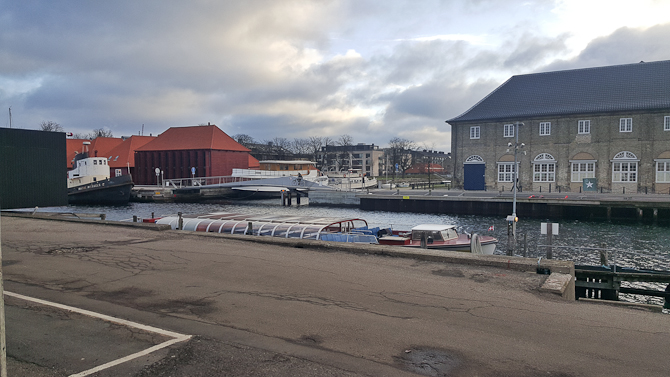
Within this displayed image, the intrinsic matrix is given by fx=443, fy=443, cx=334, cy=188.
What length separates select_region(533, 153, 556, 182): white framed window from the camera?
5344 centimetres

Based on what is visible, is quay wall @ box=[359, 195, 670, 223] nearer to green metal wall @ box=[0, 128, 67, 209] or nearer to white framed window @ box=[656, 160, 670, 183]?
white framed window @ box=[656, 160, 670, 183]

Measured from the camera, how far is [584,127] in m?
52.1

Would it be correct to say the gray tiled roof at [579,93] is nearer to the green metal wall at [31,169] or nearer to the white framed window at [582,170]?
the white framed window at [582,170]

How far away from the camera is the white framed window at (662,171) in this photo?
4816 centimetres

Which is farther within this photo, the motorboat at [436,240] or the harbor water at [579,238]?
the harbor water at [579,238]

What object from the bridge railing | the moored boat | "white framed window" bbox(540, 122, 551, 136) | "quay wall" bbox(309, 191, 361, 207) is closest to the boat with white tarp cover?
"quay wall" bbox(309, 191, 361, 207)

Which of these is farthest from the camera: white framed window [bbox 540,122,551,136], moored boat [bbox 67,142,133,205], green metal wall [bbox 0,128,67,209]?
moored boat [bbox 67,142,133,205]

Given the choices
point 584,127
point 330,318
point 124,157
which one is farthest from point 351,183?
point 330,318

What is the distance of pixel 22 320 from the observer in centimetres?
763

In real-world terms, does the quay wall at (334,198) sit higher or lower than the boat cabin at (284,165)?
lower

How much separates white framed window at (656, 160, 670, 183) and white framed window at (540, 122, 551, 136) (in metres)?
11.5

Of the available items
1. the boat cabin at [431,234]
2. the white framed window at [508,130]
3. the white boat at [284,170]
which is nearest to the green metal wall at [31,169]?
the boat cabin at [431,234]

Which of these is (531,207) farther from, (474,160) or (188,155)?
(188,155)

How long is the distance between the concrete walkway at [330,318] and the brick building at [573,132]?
42.7m
